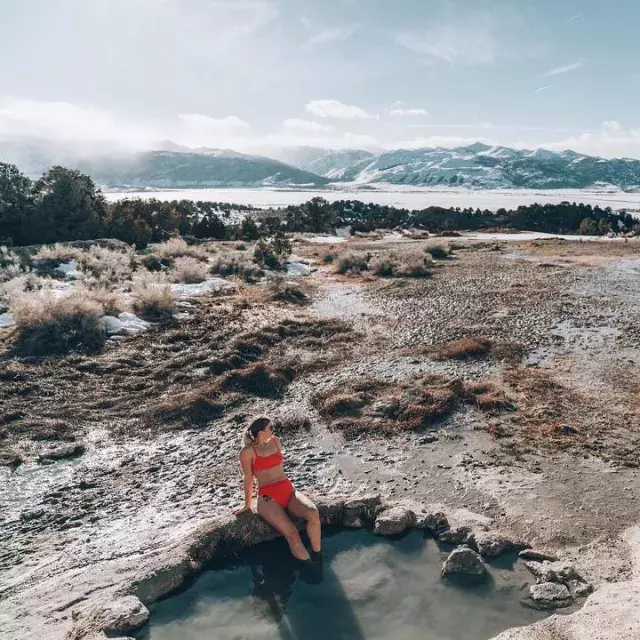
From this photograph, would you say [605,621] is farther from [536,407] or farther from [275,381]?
[275,381]

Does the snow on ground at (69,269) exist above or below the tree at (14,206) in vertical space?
below

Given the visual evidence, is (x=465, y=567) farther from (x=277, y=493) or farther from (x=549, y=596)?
(x=277, y=493)

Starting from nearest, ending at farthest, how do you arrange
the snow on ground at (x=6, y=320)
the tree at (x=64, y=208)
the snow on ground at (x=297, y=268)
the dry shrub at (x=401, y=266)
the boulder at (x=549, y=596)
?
the boulder at (x=549, y=596)
the snow on ground at (x=6, y=320)
the dry shrub at (x=401, y=266)
the snow on ground at (x=297, y=268)
the tree at (x=64, y=208)

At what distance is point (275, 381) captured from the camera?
392 inches

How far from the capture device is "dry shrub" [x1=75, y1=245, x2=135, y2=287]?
1795 cm

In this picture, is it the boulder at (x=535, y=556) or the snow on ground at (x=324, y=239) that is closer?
the boulder at (x=535, y=556)

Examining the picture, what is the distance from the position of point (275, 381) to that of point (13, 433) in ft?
14.7

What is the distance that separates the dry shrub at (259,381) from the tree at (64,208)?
1968cm

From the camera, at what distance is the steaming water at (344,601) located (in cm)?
425

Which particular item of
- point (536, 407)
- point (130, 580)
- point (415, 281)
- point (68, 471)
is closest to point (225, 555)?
point (130, 580)

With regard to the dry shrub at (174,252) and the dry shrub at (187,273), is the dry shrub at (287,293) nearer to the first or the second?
the dry shrub at (187,273)

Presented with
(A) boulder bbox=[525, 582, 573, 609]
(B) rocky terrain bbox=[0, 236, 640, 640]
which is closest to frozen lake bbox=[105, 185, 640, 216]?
(B) rocky terrain bbox=[0, 236, 640, 640]

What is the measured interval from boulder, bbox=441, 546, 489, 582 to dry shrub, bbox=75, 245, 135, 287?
14978 mm

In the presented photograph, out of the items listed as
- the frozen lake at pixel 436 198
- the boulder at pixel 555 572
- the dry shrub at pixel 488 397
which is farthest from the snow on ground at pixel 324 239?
the frozen lake at pixel 436 198
